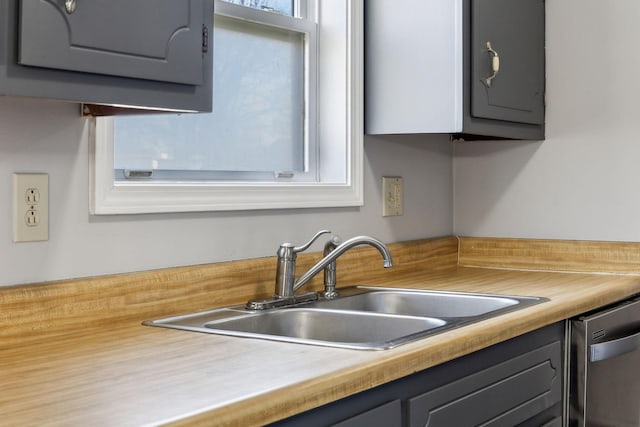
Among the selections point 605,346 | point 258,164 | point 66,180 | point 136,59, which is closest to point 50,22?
point 136,59

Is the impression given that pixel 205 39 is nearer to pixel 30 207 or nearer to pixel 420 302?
pixel 30 207

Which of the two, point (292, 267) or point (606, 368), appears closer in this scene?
point (292, 267)

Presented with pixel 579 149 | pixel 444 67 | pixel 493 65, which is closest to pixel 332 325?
pixel 444 67

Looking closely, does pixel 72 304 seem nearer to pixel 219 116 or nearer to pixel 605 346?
pixel 219 116

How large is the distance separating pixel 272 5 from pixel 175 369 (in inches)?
53.6

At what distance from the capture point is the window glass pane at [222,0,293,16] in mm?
2301

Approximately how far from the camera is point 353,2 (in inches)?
97.9

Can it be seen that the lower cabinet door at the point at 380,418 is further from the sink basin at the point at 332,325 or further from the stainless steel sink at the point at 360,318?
the sink basin at the point at 332,325

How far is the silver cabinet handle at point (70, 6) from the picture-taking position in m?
1.27

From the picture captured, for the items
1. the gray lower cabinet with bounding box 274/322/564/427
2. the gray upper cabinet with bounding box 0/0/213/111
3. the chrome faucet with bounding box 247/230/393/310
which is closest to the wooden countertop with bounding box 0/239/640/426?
the gray lower cabinet with bounding box 274/322/564/427

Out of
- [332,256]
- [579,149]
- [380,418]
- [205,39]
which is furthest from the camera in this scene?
[579,149]

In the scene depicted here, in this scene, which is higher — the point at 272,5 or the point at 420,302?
the point at 272,5

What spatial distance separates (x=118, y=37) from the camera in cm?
135

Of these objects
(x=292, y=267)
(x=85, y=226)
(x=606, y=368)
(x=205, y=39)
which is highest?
(x=205, y=39)
